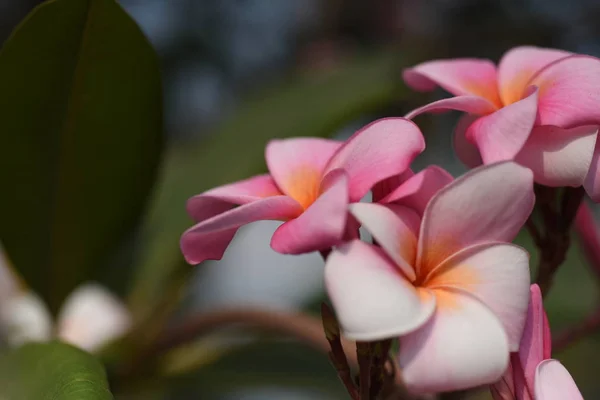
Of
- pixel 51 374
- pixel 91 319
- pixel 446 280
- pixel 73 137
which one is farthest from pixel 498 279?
pixel 91 319

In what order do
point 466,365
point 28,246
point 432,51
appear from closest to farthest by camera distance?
point 466,365 → point 28,246 → point 432,51

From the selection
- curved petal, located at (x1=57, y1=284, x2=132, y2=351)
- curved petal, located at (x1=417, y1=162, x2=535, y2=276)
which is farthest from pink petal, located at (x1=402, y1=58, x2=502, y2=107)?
curved petal, located at (x1=57, y1=284, x2=132, y2=351)

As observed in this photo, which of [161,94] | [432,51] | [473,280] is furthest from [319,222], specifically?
[432,51]

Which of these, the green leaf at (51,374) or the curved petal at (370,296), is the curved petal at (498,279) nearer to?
the curved petal at (370,296)

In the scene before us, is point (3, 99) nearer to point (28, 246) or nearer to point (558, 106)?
point (28, 246)

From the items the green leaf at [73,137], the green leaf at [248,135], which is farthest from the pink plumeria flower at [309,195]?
the green leaf at [248,135]

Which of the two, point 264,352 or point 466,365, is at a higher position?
point 466,365
